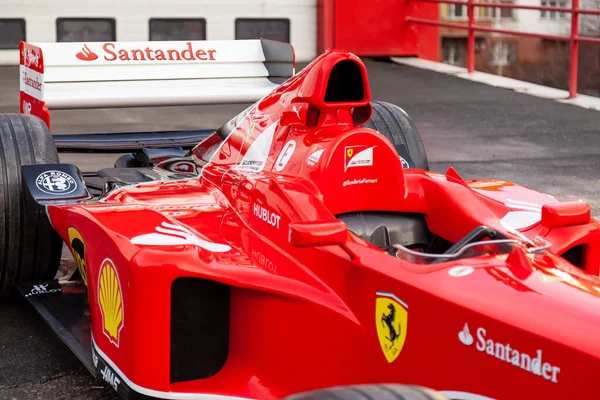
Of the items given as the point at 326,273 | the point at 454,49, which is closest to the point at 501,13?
the point at 454,49

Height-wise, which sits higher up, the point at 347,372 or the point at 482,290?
the point at 482,290

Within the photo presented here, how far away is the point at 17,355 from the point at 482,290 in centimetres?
243

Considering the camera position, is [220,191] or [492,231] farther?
[220,191]

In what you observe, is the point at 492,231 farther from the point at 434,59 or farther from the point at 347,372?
the point at 434,59

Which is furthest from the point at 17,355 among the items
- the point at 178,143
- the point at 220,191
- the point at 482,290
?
the point at 482,290

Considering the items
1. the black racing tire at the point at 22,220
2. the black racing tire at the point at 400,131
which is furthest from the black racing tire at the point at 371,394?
the black racing tire at the point at 400,131

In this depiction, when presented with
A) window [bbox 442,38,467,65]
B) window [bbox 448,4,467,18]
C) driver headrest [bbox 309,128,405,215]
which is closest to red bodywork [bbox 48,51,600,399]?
driver headrest [bbox 309,128,405,215]

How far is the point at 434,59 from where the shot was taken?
16562 mm

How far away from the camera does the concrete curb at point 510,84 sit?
13.0m

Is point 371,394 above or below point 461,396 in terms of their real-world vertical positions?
above

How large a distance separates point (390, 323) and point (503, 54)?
160 feet

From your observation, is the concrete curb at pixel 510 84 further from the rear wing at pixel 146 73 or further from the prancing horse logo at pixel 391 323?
the prancing horse logo at pixel 391 323

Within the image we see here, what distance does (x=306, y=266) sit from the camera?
12.8 feet

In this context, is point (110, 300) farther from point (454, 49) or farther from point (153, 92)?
point (454, 49)
